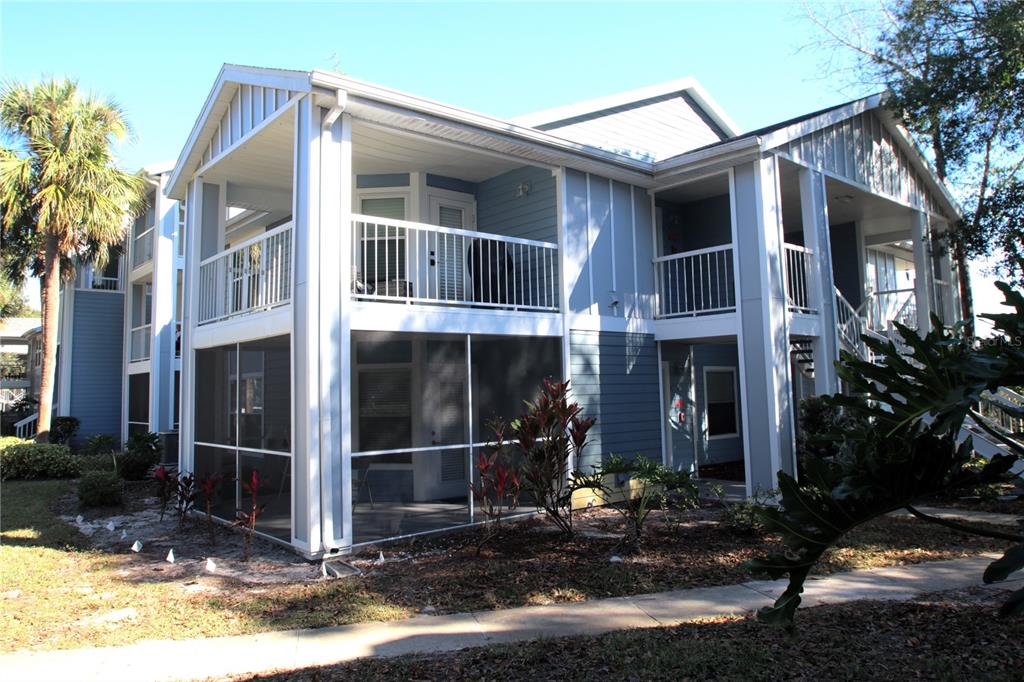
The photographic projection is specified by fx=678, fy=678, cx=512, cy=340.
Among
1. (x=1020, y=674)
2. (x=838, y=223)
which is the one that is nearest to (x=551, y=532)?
(x=1020, y=674)

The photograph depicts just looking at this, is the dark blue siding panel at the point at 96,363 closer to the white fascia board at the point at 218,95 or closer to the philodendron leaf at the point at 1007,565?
the white fascia board at the point at 218,95

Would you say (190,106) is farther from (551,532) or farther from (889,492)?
(889,492)

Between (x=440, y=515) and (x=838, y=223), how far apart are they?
11.5 m

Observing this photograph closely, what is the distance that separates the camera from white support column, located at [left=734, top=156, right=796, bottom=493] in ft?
32.8

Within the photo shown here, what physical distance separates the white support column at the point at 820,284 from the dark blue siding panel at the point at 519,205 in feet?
14.4

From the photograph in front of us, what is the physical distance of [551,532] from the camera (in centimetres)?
857

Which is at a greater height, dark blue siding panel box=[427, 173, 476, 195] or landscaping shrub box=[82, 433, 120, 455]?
dark blue siding panel box=[427, 173, 476, 195]

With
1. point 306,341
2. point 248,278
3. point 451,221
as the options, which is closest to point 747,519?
point 306,341

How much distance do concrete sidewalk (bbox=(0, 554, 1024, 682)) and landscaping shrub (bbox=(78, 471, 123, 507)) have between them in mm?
7115

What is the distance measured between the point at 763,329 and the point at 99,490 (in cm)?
1104

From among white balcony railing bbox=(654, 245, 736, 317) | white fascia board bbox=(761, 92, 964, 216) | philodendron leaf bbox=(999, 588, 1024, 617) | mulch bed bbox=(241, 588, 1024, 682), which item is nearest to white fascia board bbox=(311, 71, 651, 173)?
white balcony railing bbox=(654, 245, 736, 317)

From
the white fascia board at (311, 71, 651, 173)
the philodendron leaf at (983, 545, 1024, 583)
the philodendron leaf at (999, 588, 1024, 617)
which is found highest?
the white fascia board at (311, 71, 651, 173)

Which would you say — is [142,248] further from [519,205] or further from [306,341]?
[306,341]

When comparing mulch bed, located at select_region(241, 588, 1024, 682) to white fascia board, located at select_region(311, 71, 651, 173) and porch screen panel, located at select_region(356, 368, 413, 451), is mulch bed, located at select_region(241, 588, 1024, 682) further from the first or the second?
white fascia board, located at select_region(311, 71, 651, 173)
